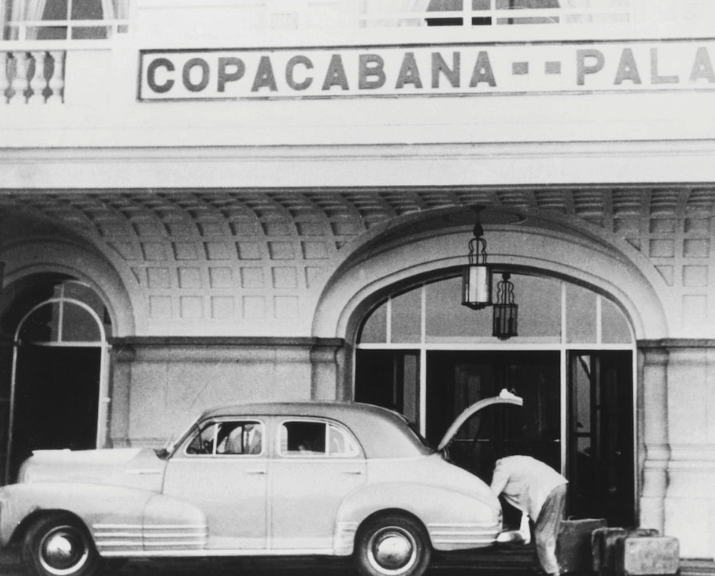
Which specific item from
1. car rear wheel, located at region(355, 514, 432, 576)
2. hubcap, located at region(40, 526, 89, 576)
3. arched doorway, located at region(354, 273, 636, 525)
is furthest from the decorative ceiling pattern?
hubcap, located at region(40, 526, 89, 576)

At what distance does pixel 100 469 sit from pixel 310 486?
1831 mm

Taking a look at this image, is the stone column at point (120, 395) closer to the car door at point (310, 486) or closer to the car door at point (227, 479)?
the car door at point (227, 479)

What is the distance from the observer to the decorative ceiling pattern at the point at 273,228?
36.6ft

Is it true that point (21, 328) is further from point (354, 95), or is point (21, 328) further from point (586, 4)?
point (586, 4)

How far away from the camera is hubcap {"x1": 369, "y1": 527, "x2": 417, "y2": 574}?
9273mm

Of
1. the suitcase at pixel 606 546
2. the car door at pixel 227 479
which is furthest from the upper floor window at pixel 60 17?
the suitcase at pixel 606 546

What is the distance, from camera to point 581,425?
12.6 m

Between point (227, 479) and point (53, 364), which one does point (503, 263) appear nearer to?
point (227, 479)

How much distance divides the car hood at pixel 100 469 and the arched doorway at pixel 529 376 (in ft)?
12.4

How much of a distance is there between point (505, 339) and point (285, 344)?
A: 257 centimetres

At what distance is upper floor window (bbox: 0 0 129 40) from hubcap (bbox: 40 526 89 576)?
564cm

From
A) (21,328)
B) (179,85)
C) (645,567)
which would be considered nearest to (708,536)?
(645,567)

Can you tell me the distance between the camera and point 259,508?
366 inches

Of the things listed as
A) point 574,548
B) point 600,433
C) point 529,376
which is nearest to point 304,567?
point 574,548
